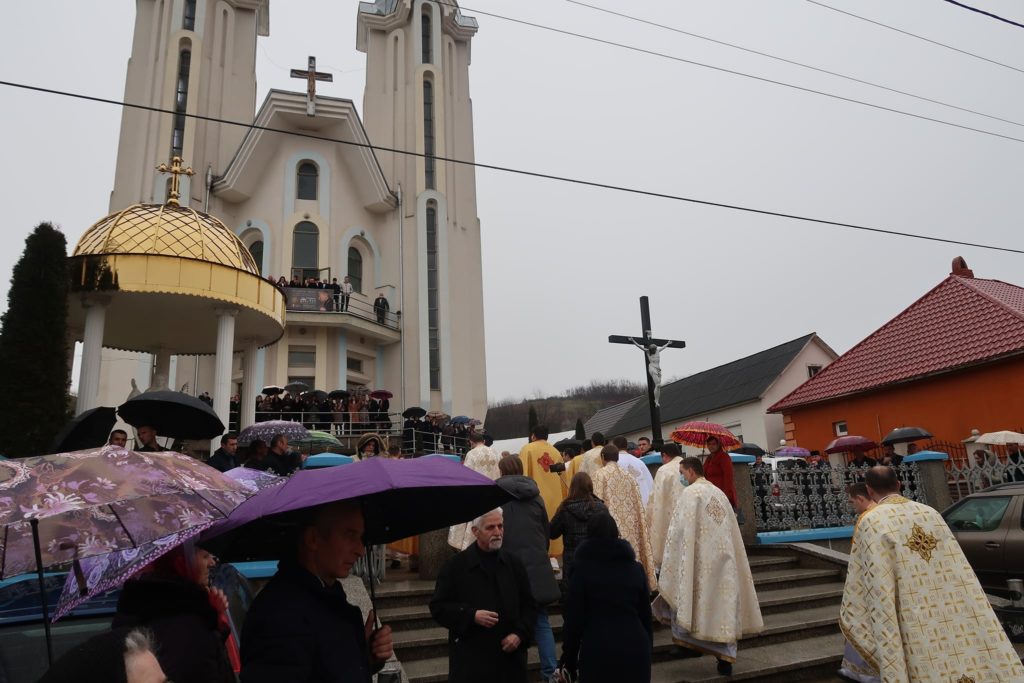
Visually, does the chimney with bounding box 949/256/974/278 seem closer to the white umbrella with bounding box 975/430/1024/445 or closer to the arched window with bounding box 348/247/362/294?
the white umbrella with bounding box 975/430/1024/445

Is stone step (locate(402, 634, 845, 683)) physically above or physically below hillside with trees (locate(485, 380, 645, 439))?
below

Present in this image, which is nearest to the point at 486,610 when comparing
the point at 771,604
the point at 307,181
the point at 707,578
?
the point at 707,578

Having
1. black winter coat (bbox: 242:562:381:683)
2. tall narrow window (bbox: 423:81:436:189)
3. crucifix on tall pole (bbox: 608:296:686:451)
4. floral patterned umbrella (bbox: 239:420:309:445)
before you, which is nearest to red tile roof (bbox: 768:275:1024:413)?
crucifix on tall pole (bbox: 608:296:686:451)

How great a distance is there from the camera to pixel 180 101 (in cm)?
2608

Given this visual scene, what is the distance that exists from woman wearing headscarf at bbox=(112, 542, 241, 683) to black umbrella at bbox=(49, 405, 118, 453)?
4668 millimetres

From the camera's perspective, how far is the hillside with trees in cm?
7612

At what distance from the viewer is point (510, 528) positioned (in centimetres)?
620

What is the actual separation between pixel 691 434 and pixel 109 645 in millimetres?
9200

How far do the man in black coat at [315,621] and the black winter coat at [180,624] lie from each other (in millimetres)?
111

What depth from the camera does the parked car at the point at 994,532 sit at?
8.45 m

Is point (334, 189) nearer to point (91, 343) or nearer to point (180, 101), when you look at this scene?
point (180, 101)

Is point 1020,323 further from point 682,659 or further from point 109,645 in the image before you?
point 109,645

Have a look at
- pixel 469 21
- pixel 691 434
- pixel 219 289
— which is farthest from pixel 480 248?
pixel 691 434

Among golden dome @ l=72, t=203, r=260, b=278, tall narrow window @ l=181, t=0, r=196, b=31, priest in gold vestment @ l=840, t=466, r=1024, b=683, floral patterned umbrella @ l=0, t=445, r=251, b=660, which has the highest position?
tall narrow window @ l=181, t=0, r=196, b=31
